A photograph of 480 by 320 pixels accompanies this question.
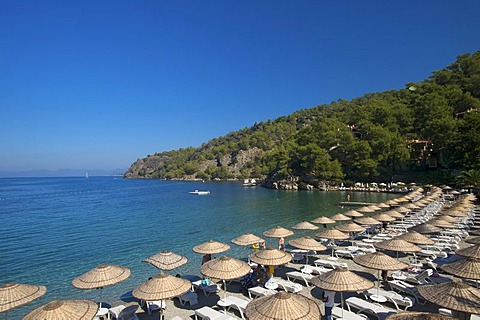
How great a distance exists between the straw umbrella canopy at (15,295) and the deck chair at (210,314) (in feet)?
14.8

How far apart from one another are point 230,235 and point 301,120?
122m

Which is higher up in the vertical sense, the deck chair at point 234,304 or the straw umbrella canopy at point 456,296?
the straw umbrella canopy at point 456,296

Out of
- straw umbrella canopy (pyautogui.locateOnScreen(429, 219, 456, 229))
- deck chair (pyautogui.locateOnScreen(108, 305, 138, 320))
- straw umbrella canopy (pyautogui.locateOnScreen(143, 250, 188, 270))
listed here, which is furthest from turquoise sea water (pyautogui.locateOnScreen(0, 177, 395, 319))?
straw umbrella canopy (pyautogui.locateOnScreen(429, 219, 456, 229))

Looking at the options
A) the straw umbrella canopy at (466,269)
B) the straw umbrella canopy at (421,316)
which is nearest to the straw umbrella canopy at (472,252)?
the straw umbrella canopy at (466,269)

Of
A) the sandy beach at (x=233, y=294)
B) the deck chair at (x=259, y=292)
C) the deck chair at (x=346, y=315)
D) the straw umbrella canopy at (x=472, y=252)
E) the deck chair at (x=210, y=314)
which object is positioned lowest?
the sandy beach at (x=233, y=294)

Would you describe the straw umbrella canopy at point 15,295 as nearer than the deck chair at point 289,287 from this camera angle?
Yes

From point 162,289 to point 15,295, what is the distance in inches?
146

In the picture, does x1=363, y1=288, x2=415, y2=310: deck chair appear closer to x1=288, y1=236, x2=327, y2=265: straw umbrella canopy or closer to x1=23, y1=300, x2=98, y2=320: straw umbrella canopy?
x1=288, y1=236, x2=327, y2=265: straw umbrella canopy

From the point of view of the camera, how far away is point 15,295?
7.66 meters

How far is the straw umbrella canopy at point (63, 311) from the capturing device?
20.7ft

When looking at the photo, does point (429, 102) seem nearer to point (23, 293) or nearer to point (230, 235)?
point (230, 235)

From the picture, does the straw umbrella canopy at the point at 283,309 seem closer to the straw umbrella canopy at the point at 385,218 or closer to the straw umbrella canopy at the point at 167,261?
the straw umbrella canopy at the point at 167,261

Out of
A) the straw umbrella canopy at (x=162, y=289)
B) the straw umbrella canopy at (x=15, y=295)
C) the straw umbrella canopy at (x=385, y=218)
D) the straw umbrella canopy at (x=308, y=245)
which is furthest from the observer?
the straw umbrella canopy at (x=385, y=218)

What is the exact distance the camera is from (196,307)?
33.7 feet
